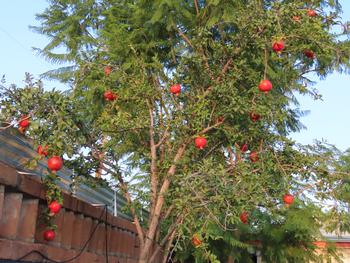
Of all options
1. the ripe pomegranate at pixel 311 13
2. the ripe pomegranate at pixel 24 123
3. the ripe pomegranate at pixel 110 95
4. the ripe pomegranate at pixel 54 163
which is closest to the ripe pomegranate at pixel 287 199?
the ripe pomegranate at pixel 311 13

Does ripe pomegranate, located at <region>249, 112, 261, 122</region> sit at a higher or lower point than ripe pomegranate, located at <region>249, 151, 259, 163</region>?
higher

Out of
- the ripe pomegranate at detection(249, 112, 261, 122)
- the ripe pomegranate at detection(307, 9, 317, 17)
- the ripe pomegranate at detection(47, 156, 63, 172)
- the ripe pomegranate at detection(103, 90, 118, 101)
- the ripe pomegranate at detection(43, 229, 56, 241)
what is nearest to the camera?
the ripe pomegranate at detection(47, 156, 63, 172)

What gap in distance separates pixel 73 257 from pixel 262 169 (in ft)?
6.72

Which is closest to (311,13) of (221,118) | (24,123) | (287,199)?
(221,118)

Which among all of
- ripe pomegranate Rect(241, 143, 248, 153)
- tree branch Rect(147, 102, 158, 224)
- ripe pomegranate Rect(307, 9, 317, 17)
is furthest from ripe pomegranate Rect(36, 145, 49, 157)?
ripe pomegranate Rect(307, 9, 317, 17)

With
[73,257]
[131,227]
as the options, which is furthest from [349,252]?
[73,257]

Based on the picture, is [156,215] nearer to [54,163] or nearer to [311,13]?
[54,163]

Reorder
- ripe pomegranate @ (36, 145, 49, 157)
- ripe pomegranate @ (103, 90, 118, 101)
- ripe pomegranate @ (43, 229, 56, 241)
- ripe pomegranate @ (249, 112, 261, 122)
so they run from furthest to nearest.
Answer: ripe pomegranate @ (103, 90, 118, 101), ripe pomegranate @ (249, 112, 261, 122), ripe pomegranate @ (43, 229, 56, 241), ripe pomegranate @ (36, 145, 49, 157)

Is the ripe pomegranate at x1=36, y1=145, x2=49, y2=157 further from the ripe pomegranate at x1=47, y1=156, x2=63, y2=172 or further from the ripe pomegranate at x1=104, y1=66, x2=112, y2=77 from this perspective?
the ripe pomegranate at x1=104, y1=66, x2=112, y2=77

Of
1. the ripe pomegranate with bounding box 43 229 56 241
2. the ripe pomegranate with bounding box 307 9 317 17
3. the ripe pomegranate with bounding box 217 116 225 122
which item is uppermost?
the ripe pomegranate with bounding box 307 9 317 17

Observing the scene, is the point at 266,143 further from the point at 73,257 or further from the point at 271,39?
the point at 73,257

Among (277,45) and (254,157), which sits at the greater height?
(277,45)

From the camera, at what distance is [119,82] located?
18.6ft

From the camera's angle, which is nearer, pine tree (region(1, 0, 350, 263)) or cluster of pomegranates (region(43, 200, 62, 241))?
cluster of pomegranates (region(43, 200, 62, 241))
